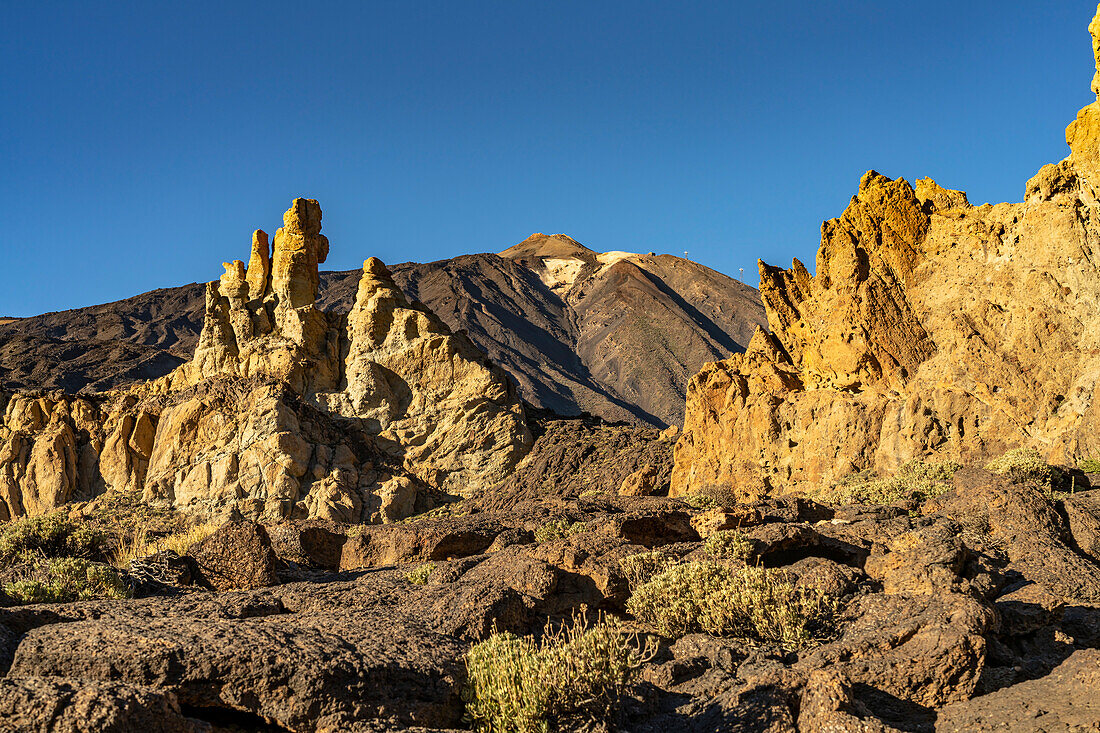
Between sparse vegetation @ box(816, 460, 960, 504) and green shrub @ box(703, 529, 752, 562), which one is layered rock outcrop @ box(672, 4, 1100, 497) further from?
green shrub @ box(703, 529, 752, 562)

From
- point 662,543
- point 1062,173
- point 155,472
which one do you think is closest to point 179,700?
point 662,543

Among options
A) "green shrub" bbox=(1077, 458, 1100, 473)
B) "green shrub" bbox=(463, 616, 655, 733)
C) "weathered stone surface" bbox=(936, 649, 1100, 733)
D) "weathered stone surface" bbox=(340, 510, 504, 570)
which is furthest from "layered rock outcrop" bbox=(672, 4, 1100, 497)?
"green shrub" bbox=(463, 616, 655, 733)

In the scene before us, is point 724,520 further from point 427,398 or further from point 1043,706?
point 427,398

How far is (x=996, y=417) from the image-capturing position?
17.6m

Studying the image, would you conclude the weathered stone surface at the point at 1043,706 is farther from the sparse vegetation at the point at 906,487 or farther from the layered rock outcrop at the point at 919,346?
the layered rock outcrop at the point at 919,346

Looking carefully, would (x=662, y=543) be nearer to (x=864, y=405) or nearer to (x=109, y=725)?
(x=109, y=725)

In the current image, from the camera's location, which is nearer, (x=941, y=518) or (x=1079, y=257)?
(x=941, y=518)

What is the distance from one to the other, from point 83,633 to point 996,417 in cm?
1697

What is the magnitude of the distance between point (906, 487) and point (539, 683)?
10997 millimetres

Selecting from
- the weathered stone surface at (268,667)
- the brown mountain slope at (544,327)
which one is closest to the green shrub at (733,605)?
the weathered stone surface at (268,667)

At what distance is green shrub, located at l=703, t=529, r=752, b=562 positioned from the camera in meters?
8.40

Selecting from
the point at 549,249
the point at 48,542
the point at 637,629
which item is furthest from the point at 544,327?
the point at 637,629

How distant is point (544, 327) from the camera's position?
383 ft

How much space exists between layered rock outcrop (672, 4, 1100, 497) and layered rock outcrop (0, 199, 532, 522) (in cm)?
1079
